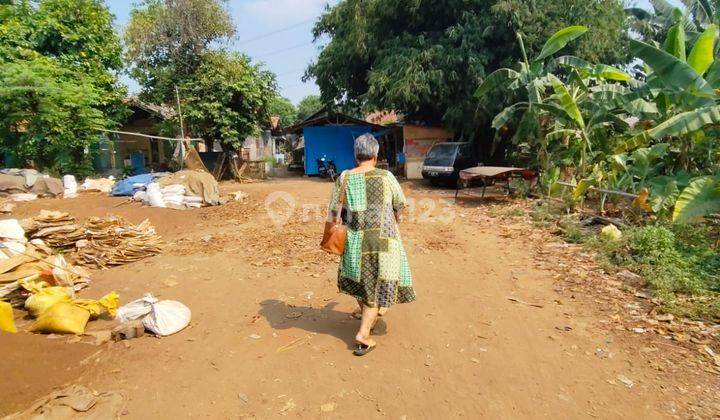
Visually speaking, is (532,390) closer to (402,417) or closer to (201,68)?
(402,417)

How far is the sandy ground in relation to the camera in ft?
9.20

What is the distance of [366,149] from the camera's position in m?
3.40

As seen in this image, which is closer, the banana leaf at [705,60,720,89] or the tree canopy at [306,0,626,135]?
the banana leaf at [705,60,720,89]

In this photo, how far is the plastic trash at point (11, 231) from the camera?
576 centimetres

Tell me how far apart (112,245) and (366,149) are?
204 inches

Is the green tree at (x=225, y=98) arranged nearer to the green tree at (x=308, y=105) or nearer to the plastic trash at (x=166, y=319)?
the plastic trash at (x=166, y=319)

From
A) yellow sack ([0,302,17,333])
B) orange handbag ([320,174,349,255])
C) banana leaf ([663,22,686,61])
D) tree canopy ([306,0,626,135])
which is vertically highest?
tree canopy ([306,0,626,135])

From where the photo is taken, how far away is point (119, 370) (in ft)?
10.6

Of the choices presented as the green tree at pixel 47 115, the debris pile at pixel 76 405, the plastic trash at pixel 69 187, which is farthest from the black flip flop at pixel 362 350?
the green tree at pixel 47 115

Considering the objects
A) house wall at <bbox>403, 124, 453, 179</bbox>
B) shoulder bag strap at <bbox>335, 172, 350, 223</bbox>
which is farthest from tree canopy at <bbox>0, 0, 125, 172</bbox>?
shoulder bag strap at <bbox>335, 172, 350, 223</bbox>

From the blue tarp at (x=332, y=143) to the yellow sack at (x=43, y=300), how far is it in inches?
721

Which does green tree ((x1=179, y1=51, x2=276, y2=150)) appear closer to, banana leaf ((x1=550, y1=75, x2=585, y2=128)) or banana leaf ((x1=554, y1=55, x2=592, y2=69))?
banana leaf ((x1=554, y1=55, x2=592, y2=69))

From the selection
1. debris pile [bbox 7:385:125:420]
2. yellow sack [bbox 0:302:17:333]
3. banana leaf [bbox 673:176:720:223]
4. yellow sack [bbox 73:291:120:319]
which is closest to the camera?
yellow sack [bbox 0:302:17:333]

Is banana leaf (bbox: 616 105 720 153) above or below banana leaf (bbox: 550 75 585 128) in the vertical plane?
below
